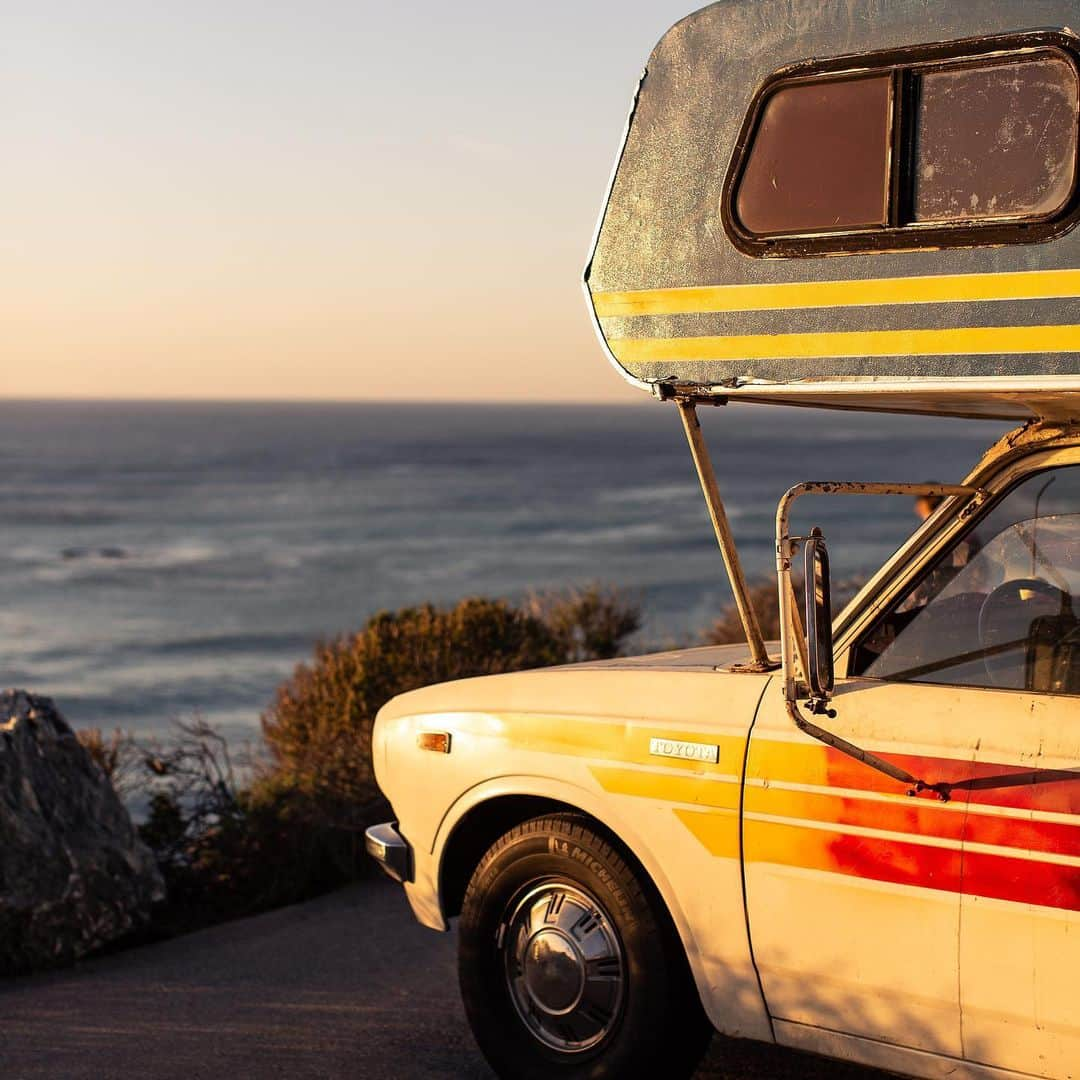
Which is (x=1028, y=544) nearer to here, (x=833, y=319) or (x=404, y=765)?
(x=833, y=319)

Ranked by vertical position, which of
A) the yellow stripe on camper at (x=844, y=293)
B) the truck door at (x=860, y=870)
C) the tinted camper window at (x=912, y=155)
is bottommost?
the truck door at (x=860, y=870)

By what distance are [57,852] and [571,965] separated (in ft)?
11.2

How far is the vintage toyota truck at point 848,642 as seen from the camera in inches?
145

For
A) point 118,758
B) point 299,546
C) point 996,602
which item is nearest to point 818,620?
point 996,602

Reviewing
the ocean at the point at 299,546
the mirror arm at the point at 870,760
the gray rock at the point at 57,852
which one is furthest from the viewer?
the ocean at the point at 299,546

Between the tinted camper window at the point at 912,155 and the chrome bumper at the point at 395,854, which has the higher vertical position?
the tinted camper window at the point at 912,155

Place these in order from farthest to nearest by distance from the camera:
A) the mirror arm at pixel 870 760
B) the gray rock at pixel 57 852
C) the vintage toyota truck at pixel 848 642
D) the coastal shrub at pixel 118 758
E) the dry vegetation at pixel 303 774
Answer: the coastal shrub at pixel 118 758, the dry vegetation at pixel 303 774, the gray rock at pixel 57 852, the mirror arm at pixel 870 760, the vintage toyota truck at pixel 848 642

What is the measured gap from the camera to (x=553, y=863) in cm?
480

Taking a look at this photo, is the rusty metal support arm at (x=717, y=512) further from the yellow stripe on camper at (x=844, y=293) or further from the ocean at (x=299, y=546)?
the ocean at (x=299, y=546)

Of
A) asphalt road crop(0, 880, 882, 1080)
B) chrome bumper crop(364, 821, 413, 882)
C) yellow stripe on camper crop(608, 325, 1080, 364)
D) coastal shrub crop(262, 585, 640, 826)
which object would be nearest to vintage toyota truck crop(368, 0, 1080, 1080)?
yellow stripe on camper crop(608, 325, 1080, 364)

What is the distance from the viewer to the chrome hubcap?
15.3 ft

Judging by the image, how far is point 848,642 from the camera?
4340 mm

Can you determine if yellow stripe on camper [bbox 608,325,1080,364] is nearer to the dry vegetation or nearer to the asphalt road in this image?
the asphalt road

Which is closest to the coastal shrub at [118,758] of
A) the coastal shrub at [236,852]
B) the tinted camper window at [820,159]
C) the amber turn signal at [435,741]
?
the coastal shrub at [236,852]
